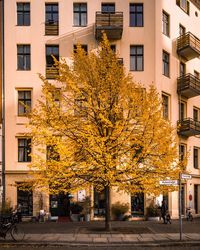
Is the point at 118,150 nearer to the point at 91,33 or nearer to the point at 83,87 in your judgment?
the point at 83,87

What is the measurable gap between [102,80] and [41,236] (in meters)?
8.49

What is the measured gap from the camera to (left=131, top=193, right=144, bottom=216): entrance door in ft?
117

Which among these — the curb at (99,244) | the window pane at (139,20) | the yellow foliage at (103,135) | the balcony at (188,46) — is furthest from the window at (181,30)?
the curb at (99,244)

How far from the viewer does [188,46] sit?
38281 mm

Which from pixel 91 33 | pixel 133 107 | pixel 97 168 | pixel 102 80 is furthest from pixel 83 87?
pixel 91 33

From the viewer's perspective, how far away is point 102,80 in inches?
998

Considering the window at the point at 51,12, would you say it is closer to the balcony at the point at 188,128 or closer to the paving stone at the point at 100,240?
the balcony at the point at 188,128

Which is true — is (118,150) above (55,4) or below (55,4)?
below

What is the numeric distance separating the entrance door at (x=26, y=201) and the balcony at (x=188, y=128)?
41.0 ft

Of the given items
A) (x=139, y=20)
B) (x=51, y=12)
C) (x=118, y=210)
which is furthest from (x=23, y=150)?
(x=139, y=20)

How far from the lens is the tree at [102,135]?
2395 cm

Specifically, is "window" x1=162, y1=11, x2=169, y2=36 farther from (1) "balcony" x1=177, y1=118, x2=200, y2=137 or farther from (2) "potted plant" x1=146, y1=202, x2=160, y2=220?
(2) "potted plant" x1=146, y1=202, x2=160, y2=220

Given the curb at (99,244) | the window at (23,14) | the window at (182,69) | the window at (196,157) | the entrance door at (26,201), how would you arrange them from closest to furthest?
1. the curb at (99,244)
2. the entrance door at (26,201)
3. the window at (23,14)
4. the window at (182,69)
5. the window at (196,157)

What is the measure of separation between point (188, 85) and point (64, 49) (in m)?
10.1
